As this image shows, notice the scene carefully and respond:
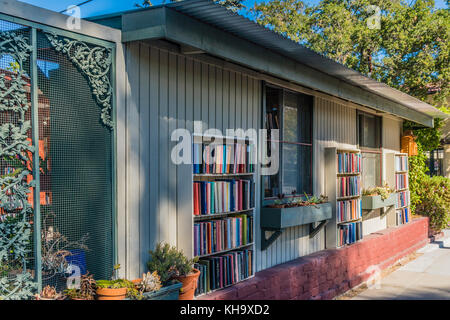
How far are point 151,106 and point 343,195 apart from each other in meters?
4.37

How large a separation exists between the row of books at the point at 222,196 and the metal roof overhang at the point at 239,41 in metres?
1.26

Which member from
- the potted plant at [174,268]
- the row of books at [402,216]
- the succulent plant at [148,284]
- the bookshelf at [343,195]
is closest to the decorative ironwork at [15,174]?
the succulent plant at [148,284]

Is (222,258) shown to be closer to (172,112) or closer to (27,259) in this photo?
(172,112)

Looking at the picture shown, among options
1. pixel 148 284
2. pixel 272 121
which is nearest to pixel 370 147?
pixel 272 121

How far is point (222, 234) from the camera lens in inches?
178

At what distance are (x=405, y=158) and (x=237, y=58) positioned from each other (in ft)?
24.2

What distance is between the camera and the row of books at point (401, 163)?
10071mm

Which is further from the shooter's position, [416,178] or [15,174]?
[416,178]

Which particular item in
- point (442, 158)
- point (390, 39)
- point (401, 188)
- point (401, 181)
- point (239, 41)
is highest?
point (390, 39)

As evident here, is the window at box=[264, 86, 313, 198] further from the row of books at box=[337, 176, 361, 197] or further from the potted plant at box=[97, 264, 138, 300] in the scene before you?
the potted plant at box=[97, 264, 138, 300]

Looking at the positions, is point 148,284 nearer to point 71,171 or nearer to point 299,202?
point 71,171

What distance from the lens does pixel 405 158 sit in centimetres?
1053

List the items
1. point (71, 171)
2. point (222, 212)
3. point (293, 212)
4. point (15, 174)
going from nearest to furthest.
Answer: point (15, 174), point (71, 171), point (222, 212), point (293, 212)

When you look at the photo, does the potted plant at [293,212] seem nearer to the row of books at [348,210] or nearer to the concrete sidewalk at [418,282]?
the row of books at [348,210]
